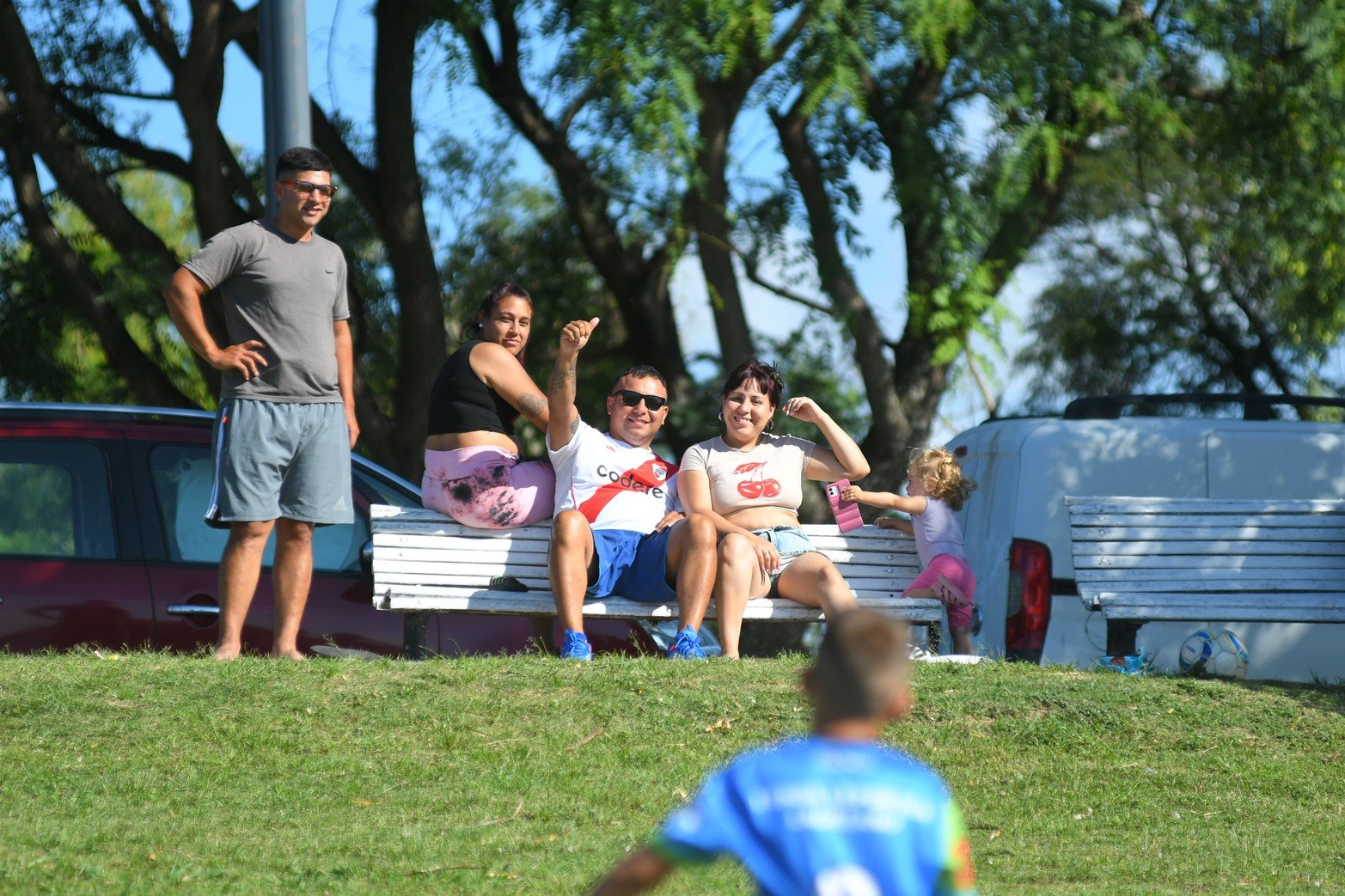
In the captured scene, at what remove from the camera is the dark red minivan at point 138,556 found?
23.0 feet

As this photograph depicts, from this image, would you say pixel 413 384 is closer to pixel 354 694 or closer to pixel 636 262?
pixel 636 262

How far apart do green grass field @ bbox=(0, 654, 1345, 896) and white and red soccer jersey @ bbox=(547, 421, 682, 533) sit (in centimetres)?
78

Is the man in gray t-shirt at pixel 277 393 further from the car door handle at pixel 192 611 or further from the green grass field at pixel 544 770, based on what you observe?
the car door handle at pixel 192 611

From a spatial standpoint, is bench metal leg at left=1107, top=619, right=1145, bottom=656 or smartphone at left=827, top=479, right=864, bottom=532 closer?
bench metal leg at left=1107, top=619, right=1145, bottom=656

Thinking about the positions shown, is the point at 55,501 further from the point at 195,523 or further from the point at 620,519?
the point at 620,519

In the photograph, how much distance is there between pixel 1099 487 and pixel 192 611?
163 inches

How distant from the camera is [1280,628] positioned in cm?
748

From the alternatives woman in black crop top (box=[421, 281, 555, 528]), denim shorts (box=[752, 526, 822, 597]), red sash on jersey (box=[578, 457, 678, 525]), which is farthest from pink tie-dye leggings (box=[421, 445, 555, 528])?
denim shorts (box=[752, 526, 822, 597])

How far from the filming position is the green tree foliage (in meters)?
11.3

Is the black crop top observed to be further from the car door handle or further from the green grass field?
the car door handle

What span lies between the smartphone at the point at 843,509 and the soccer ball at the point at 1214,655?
5.28ft

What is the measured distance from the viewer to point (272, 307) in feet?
20.9

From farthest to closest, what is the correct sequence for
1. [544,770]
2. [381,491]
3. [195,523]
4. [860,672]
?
[381,491] < [195,523] < [544,770] < [860,672]

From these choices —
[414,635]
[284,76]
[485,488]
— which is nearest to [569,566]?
[485,488]
